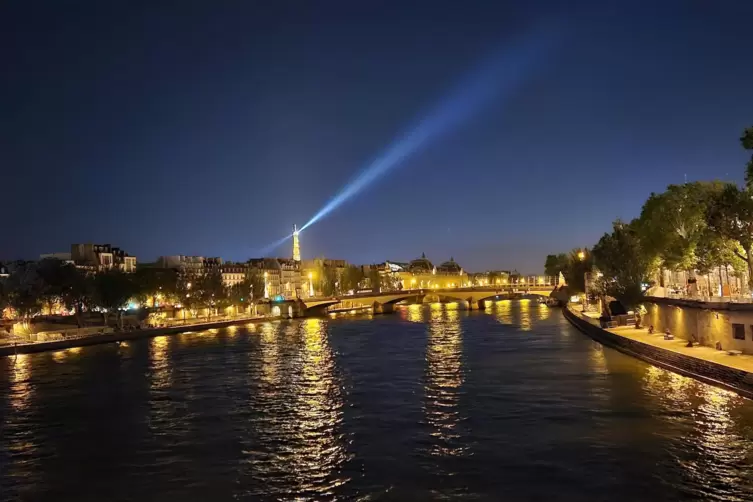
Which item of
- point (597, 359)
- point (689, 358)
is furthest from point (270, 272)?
point (689, 358)

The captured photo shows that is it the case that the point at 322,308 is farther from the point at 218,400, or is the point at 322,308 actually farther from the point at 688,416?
the point at 688,416

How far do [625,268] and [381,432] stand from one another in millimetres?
37952

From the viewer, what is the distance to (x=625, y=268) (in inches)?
2144

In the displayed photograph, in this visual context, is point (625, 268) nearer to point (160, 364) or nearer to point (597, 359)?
point (597, 359)

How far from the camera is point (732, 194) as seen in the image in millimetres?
36219

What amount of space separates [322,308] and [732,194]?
9004 centimetres

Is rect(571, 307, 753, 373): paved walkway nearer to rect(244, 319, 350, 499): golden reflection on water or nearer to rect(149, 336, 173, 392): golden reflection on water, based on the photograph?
rect(244, 319, 350, 499): golden reflection on water

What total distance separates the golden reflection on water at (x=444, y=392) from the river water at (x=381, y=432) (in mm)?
133

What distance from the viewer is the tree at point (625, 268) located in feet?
174

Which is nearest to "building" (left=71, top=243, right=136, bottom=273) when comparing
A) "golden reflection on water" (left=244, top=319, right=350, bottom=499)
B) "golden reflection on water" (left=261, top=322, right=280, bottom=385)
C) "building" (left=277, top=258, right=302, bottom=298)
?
"building" (left=277, top=258, right=302, bottom=298)

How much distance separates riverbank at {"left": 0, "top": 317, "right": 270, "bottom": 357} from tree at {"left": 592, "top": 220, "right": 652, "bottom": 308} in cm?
4876

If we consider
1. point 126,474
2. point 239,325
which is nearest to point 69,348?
point 239,325

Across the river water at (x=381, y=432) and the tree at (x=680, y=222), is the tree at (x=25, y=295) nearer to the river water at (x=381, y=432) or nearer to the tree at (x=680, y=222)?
the river water at (x=381, y=432)

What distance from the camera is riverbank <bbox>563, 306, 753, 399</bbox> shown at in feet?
87.4
